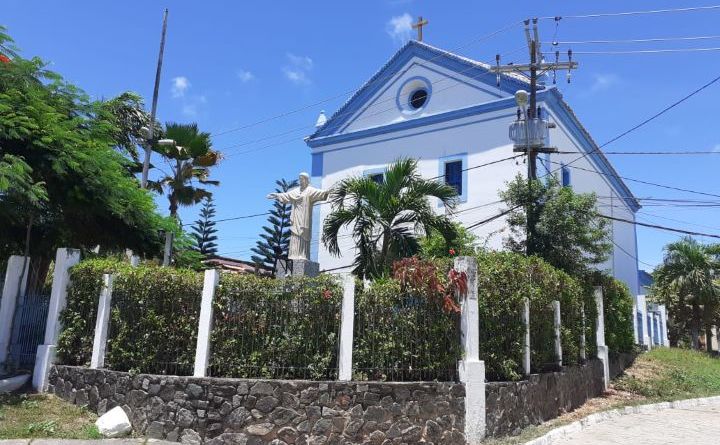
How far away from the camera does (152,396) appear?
7.72 meters

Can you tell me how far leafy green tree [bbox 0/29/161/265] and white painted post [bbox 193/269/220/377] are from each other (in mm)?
3176

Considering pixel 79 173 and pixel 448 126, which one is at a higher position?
pixel 448 126

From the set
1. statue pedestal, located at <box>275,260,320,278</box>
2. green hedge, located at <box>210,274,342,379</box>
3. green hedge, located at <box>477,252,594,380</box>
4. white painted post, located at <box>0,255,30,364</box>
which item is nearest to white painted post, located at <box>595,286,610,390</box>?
green hedge, located at <box>477,252,594,380</box>

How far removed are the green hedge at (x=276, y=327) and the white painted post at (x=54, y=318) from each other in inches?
116

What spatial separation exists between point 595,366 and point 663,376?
353 centimetres

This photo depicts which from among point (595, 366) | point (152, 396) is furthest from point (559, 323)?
point (152, 396)

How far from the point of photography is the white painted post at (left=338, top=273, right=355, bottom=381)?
7445 mm

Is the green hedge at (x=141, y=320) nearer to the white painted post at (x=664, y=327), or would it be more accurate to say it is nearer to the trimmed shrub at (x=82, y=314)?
the trimmed shrub at (x=82, y=314)

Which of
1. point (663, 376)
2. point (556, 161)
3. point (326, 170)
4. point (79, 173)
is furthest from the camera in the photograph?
point (326, 170)

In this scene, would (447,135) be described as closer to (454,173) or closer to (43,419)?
(454,173)

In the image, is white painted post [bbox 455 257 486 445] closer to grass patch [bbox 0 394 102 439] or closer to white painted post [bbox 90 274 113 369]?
grass patch [bbox 0 394 102 439]

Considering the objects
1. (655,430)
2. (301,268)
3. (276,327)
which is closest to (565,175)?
(301,268)

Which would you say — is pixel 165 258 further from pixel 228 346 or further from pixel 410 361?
pixel 410 361

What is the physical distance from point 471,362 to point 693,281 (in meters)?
19.8
